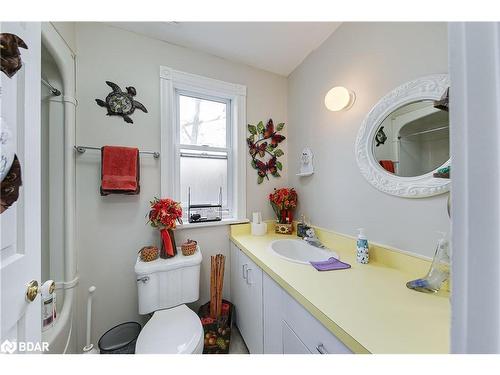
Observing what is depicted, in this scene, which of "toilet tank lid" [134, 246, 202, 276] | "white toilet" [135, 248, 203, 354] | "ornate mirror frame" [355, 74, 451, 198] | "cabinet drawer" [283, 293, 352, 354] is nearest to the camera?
"cabinet drawer" [283, 293, 352, 354]

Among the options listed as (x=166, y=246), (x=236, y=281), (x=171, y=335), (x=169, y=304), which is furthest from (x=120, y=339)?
(x=236, y=281)

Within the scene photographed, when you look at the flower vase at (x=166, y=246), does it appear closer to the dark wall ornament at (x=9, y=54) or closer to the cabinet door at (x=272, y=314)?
the cabinet door at (x=272, y=314)

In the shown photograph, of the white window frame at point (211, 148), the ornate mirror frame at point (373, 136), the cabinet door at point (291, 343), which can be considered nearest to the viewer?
the cabinet door at point (291, 343)

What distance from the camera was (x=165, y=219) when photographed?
1.30 meters

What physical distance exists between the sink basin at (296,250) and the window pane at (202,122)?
105 cm

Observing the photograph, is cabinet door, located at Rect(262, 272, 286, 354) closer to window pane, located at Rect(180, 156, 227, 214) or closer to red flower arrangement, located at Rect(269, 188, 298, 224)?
red flower arrangement, located at Rect(269, 188, 298, 224)

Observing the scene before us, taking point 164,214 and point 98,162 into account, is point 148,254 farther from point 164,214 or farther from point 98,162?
point 98,162

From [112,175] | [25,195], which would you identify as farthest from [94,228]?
[25,195]

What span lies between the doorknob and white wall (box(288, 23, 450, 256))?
150cm

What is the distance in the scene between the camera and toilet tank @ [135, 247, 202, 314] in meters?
1.21

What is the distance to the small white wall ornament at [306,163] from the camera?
5.25 ft

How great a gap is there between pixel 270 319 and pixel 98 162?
1501mm

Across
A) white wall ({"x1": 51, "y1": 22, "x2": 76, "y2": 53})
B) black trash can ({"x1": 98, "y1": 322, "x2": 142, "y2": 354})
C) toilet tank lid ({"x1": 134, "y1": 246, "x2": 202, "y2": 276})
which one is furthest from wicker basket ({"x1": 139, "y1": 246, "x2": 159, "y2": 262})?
white wall ({"x1": 51, "y1": 22, "x2": 76, "y2": 53})

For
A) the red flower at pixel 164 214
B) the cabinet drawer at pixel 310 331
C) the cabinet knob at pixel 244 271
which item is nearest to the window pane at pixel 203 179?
the red flower at pixel 164 214
